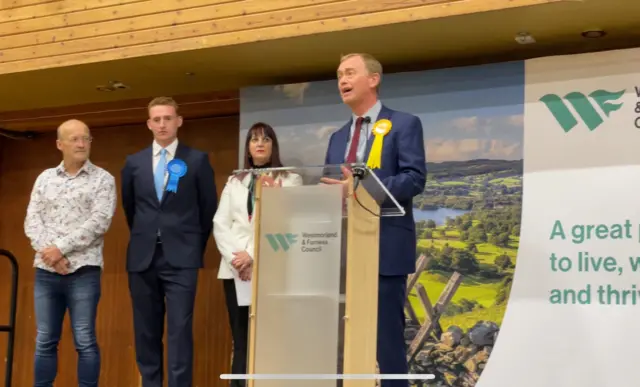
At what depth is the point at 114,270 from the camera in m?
6.41

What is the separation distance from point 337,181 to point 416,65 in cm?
249

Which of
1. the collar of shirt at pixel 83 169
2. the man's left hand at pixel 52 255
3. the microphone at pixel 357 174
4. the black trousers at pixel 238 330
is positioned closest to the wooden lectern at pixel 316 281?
the microphone at pixel 357 174

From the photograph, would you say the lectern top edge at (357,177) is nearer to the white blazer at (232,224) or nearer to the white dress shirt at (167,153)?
the white blazer at (232,224)

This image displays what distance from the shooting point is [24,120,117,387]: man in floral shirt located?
425cm

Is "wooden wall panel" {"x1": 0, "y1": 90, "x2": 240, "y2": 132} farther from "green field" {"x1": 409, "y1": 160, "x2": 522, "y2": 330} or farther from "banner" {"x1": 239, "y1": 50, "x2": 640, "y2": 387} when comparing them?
"green field" {"x1": 409, "y1": 160, "x2": 522, "y2": 330}

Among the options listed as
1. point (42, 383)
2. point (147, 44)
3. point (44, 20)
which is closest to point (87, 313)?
point (42, 383)

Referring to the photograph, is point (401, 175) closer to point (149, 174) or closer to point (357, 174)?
point (357, 174)

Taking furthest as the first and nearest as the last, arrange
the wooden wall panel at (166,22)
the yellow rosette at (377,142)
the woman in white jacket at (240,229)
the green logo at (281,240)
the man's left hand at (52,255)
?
the woman in white jacket at (240,229) → the wooden wall panel at (166,22) → the man's left hand at (52,255) → the yellow rosette at (377,142) → the green logo at (281,240)

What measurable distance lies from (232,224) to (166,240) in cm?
36

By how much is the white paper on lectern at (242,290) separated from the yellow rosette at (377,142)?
53.1 inches

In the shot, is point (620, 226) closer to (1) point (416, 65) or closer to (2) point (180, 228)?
(1) point (416, 65)

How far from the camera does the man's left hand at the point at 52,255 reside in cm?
418

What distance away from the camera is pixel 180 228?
445 cm

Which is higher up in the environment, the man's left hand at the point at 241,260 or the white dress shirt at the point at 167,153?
the white dress shirt at the point at 167,153
